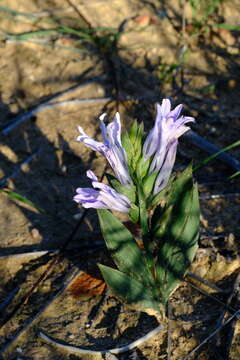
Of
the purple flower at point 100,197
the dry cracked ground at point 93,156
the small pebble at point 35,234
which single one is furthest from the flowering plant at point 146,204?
the small pebble at point 35,234

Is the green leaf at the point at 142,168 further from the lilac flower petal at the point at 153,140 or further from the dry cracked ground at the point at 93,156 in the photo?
the dry cracked ground at the point at 93,156

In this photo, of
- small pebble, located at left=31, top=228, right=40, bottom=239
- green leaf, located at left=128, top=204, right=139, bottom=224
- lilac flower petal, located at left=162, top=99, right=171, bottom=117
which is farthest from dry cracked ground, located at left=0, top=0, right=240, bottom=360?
lilac flower petal, located at left=162, top=99, right=171, bottom=117

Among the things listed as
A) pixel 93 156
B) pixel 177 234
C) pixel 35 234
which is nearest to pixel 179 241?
pixel 177 234

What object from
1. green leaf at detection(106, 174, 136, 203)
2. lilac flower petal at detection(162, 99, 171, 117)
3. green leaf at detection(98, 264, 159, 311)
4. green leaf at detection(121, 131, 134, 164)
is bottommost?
green leaf at detection(98, 264, 159, 311)

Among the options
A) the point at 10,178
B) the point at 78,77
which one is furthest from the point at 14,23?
the point at 10,178

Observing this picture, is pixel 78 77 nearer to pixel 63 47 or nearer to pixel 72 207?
pixel 63 47

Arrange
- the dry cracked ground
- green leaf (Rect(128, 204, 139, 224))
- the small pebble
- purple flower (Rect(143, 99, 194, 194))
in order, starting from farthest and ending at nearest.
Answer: the small pebble → the dry cracked ground → green leaf (Rect(128, 204, 139, 224)) → purple flower (Rect(143, 99, 194, 194))

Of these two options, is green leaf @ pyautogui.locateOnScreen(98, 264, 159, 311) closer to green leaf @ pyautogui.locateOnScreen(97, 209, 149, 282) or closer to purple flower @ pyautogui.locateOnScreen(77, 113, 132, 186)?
green leaf @ pyautogui.locateOnScreen(97, 209, 149, 282)
